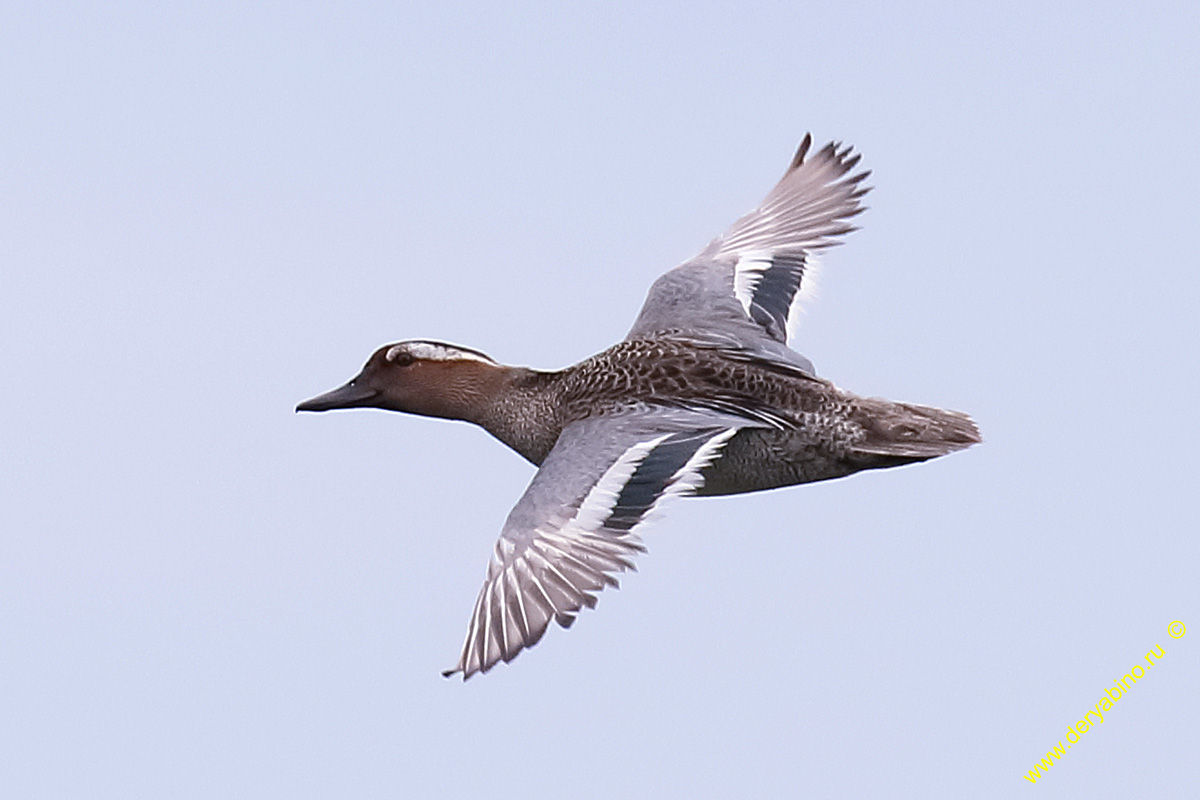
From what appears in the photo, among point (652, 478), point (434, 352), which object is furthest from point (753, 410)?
point (434, 352)

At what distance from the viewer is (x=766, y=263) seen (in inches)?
454

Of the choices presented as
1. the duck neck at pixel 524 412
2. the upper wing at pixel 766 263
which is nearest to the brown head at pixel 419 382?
the duck neck at pixel 524 412

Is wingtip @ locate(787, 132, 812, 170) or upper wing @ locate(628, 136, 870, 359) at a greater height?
wingtip @ locate(787, 132, 812, 170)

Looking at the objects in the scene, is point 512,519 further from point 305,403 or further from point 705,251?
point 705,251

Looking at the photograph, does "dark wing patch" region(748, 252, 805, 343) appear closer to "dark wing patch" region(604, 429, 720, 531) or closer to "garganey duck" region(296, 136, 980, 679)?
"garganey duck" region(296, 136, 980, 679)

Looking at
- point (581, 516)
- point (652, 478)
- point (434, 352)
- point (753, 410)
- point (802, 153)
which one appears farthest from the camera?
point (802, 153)

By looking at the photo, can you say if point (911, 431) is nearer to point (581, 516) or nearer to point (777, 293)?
point (777, 293)

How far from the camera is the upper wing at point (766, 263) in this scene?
1060 cm

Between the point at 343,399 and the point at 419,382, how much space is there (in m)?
0.45

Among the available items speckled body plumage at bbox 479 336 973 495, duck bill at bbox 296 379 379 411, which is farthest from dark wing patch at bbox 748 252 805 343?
duck bill at bbox 296 379 379 411

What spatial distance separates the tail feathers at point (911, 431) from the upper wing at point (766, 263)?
0.72 m

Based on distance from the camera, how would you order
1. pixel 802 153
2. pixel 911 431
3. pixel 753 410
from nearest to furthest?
pixel 753 410, pixel 911 431, pixel 802 153

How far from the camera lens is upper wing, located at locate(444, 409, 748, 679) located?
7.89m

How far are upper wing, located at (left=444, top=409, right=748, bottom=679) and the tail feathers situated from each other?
793 millimetres
